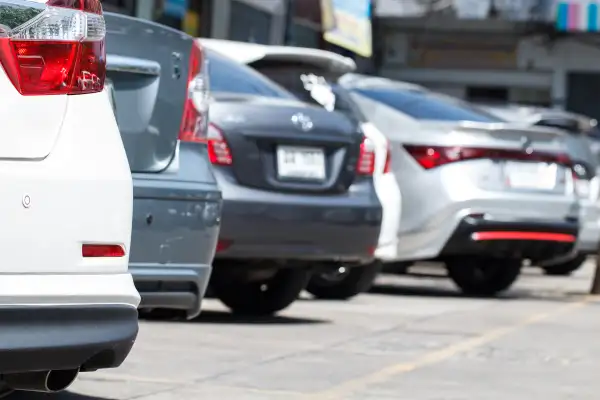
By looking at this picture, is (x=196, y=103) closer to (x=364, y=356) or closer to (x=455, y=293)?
(x=364, y=356)

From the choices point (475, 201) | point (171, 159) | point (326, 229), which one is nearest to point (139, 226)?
point (171, 159)

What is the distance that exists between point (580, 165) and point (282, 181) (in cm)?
682

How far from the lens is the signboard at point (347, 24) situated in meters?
21.5

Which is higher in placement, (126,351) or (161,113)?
(161,113)

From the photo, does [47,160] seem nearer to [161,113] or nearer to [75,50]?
[75,50]

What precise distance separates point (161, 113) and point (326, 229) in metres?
2.04

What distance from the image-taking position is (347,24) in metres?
22.7

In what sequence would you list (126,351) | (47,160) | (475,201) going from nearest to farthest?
(47,160), (126,351), (475,201)

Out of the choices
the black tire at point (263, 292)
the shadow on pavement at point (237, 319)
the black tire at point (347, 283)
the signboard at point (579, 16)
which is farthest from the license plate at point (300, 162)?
the signboard at point (579, 16)

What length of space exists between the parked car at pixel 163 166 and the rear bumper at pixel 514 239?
4606 mm

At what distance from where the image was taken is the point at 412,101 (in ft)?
38.4

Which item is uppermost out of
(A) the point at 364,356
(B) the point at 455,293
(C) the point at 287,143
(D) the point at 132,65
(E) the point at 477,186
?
(D) the point at 132,65

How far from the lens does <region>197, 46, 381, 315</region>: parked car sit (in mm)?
8016

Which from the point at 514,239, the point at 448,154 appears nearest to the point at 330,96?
the point at 448,154
